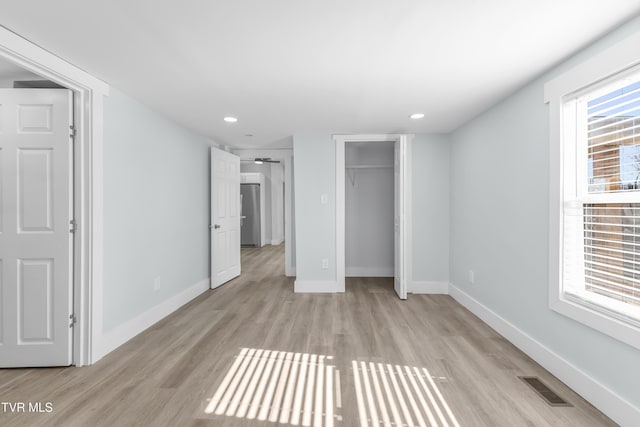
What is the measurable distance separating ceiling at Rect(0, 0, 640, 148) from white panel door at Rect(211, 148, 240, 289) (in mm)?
1677

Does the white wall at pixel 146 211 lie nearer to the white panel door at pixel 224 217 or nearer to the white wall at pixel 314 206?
the white panel door at pixel 224 217

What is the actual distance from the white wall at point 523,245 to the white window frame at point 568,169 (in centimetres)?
7

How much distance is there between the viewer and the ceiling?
5.31 ft

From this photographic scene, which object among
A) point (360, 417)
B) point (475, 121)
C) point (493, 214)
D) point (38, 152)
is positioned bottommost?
point (360, 417)

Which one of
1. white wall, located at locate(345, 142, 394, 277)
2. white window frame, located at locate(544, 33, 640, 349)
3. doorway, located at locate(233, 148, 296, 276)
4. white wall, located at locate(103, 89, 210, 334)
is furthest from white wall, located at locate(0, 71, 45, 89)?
doorway, located at locate(233, 148, 296, 276)

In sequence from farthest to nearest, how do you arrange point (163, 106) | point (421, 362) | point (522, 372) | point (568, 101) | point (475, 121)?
point (475, 121)
point (163, 106)
point (421, 362)
point (522, 372)
point (568, 101)

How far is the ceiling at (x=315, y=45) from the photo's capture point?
5.31 ft

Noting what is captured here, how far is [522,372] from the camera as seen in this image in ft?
7.49

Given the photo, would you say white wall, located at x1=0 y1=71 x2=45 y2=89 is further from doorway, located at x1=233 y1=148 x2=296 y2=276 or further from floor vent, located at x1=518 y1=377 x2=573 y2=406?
doorway, located at x1=233 y1=148 x2=296 y2=276

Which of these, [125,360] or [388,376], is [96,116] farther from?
[388,376]

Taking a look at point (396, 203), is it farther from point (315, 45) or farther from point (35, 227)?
point (35, 227)

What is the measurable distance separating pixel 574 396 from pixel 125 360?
323cm

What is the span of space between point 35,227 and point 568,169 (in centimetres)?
392

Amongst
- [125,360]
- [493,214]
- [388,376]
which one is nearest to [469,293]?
[493,214]
